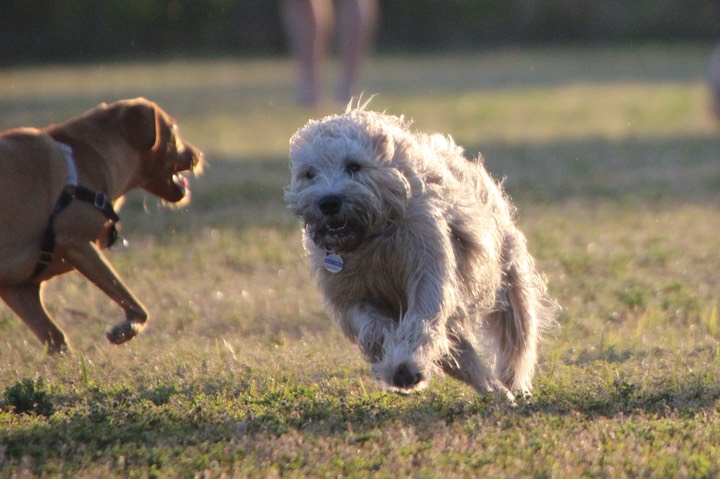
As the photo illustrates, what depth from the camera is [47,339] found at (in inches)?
232

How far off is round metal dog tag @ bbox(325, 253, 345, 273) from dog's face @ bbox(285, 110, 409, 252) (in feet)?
0.12

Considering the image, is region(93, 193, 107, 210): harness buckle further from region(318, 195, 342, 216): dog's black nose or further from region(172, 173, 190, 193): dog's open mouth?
region(318, 195, 342, 216): dog's black nose

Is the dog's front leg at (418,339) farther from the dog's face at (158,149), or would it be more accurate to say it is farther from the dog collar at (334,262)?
the dog's face at (158,149)

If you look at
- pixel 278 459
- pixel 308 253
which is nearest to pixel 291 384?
pixel 308 253

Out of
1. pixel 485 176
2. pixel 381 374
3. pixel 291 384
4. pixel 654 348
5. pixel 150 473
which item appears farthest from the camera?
pixel 654 348

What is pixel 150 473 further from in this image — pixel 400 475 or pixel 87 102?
pixel 87 102

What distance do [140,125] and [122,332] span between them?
1.14m

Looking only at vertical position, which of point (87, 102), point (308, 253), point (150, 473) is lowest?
point (87, 102)

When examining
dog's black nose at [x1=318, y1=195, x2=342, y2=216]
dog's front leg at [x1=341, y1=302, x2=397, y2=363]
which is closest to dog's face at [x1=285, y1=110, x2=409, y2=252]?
dog's black nose at [x1=318, y1=195, x2=342, y2=216]

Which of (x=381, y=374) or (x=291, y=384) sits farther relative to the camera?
(x=291, y=384)

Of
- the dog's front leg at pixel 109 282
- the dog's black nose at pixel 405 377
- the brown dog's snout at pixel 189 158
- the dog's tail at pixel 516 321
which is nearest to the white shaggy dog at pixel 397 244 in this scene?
the dog's black nose at pixel 405 377

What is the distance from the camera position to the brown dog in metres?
5.59

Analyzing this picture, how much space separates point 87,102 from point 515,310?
13103 mm

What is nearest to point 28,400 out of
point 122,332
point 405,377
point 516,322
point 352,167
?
point 122,332
